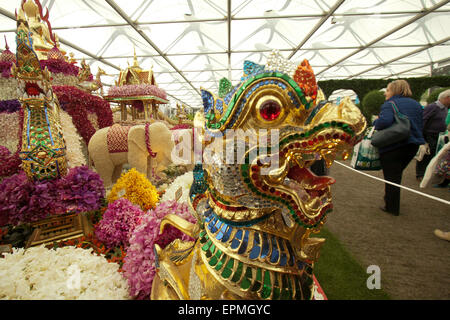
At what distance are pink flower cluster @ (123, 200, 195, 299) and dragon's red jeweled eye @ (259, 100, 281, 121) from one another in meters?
0.93

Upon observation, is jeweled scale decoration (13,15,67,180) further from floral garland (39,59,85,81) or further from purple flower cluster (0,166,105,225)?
floral garland (39,59,85,81)

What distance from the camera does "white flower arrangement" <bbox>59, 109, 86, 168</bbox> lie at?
2147 mm

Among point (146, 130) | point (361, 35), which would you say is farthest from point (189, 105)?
point (146, 130)

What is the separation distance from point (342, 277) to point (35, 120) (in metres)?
2.95

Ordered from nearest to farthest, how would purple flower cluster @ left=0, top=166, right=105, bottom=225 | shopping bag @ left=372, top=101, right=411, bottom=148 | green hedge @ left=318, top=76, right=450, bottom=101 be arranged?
purple flower cluster @ left=0, top=166, right=105, bottom=225, shopping bag @ left=372, top=101, right=411, bottom=148, green hedge @ left=318, top=76, right=450, bottom=101

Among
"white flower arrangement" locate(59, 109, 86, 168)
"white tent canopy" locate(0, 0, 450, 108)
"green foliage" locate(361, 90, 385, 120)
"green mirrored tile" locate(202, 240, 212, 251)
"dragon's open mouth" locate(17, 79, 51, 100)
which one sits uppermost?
"white tent canopy" locate(0, 0, 450, 108)

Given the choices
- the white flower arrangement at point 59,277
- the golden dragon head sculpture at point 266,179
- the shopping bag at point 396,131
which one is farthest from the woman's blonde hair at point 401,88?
the white flower arrangement at point 59,277

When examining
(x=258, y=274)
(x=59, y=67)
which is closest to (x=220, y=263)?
(x=258, y=274)

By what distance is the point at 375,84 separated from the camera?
1125 centimetres

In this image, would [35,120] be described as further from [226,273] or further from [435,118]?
[435,118]

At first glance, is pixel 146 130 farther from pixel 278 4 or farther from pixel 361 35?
pixel 361 35

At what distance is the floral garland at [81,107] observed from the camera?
111 inches

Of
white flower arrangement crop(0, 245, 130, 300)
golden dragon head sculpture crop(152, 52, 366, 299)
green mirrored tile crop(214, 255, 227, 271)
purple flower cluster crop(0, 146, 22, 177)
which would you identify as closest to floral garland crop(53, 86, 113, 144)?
purple flower cluster crop(0, 146, 22, 177)

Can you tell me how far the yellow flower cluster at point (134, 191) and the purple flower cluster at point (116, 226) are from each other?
1.24ft
